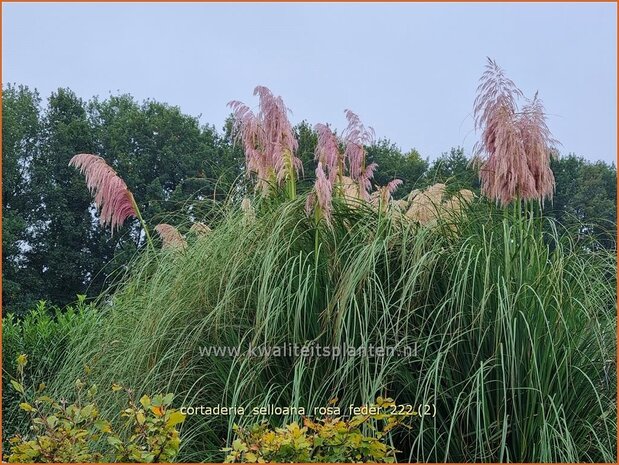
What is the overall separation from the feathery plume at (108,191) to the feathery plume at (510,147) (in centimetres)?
267

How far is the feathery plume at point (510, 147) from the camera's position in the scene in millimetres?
4391

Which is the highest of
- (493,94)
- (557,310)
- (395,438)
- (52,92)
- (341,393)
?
(52,92)

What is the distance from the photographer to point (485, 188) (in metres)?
4.61

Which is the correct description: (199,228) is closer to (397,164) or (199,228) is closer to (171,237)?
(171,237)

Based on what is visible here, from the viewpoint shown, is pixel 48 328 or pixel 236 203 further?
pixel 48 328

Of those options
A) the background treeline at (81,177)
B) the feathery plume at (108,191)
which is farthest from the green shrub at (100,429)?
the background treeline at (81,177)

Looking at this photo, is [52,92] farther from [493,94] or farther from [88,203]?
[493,94]

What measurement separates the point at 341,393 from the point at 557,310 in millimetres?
1238

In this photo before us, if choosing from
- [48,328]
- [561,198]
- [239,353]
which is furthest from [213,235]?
[561,198]

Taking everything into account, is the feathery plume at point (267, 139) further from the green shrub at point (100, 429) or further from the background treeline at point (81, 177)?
the background treeline at point (81, 177)

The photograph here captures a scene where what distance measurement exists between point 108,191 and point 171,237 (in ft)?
2.25

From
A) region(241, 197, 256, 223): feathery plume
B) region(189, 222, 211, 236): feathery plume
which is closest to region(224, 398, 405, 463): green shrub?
region(241, 197, 256, 223): feathery plume

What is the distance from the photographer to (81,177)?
21.1 meters

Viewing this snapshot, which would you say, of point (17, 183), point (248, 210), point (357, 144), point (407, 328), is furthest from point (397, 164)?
point (407, 328)
